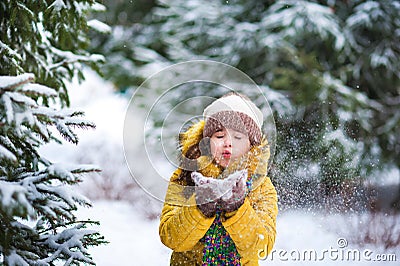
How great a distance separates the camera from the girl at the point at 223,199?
61.3 inches

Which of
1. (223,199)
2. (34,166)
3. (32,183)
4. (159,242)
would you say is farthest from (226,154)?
(159,242)

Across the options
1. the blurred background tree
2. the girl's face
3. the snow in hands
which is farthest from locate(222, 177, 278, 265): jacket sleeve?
the blurred background tree

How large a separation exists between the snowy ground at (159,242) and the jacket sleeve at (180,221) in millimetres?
1642

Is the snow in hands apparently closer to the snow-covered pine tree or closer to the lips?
the snow-covered pine tree

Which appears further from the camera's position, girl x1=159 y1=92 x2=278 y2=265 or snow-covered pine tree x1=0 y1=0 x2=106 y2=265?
girl x1=159 y1=92 x2=278 y2=265

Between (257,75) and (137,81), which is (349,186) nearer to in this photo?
(257,75)

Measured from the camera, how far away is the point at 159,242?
3.88 meters

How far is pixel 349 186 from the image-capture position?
508 centimetres

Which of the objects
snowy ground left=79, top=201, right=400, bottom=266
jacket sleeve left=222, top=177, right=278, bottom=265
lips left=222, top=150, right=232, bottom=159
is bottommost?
snowy ground left=79, top=201, right=400, bottom=266

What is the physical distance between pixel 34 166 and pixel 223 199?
812mm

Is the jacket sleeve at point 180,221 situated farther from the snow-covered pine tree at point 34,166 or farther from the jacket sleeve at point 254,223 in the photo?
the snow-covered pine tree at point 34,166

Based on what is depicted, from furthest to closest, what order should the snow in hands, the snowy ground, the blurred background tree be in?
the blurred background tree < the snowy ground < the snow in hands

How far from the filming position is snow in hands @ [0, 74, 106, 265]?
1247 mm

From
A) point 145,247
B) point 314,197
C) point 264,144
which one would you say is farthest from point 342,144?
point 264,144
